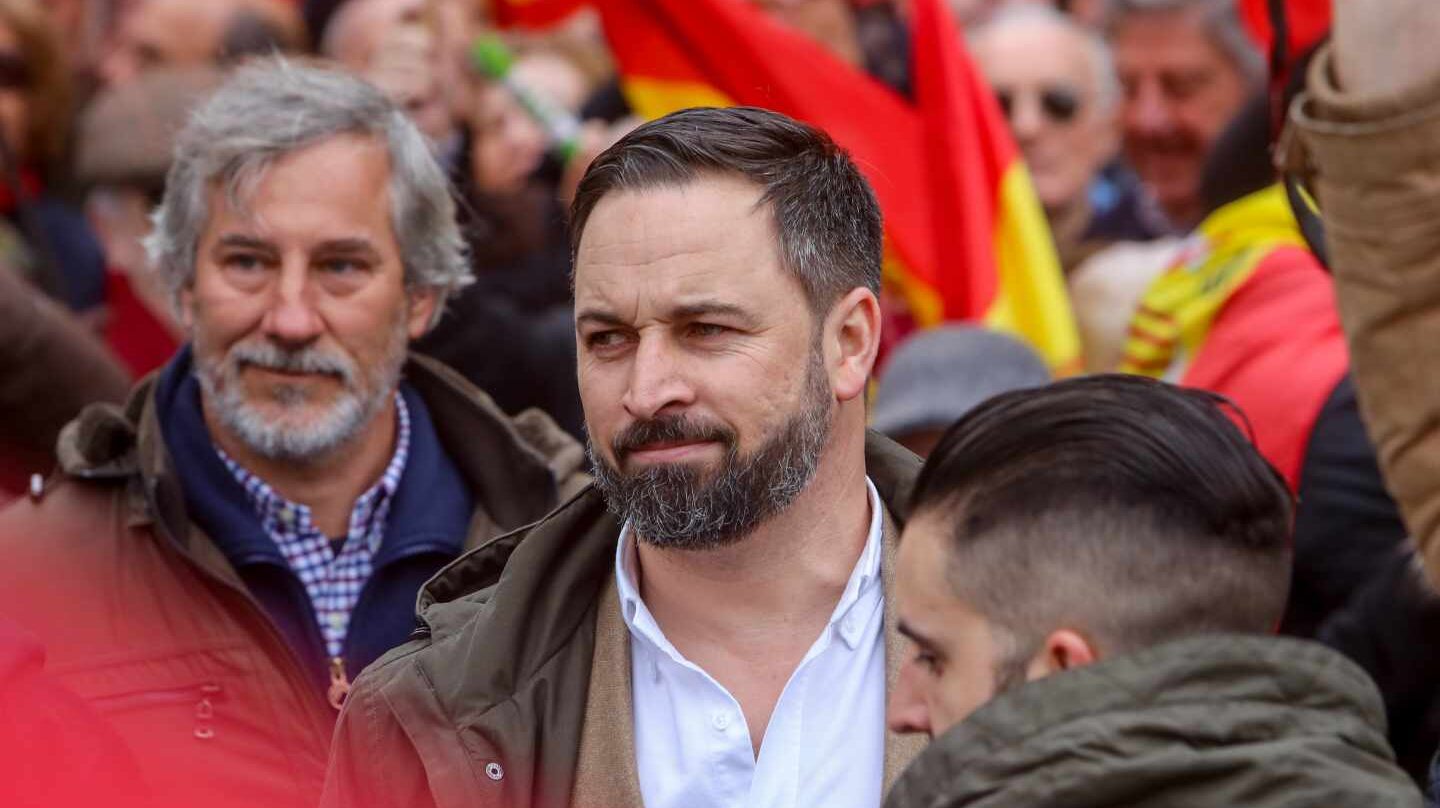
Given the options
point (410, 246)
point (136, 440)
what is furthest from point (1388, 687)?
point (136, 440)

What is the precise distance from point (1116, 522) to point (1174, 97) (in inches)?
180

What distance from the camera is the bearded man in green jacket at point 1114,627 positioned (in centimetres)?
212

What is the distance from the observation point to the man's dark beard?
3102mm

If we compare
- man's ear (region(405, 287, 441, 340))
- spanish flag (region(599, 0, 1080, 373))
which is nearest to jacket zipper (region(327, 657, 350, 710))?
man's ear (region(405, 287, 441, 340))

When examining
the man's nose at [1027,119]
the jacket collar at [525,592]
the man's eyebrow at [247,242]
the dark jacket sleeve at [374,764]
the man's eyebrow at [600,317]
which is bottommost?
the man's nose at [1027,119]

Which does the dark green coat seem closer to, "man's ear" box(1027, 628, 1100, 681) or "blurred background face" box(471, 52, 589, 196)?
"man's ear" box(1027, 628, 1100, 681)

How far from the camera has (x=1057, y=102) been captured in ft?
→ 22.7

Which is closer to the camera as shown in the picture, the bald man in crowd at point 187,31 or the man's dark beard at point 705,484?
the man's dark beard at point 705,484

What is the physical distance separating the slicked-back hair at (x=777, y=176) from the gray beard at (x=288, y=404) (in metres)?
0.90

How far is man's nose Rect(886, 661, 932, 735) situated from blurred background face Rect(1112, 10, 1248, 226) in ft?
13.8

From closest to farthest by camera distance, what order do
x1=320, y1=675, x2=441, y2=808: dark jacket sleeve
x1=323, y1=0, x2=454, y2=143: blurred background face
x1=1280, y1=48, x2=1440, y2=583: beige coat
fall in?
1. x1=1280, y1=48, x2=1440, y2=583: beige coat
2. x1=320, y1=675, x2=441, y2=808: dark jacket sleeve
3. x1=323, y1=0, x2=454, y2=143: blurred background face

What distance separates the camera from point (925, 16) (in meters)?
6.04

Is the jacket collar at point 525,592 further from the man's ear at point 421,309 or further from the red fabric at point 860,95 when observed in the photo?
the red fabric at point 860,95

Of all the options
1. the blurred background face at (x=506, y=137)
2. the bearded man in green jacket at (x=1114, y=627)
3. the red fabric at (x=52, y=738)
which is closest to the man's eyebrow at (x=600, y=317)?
the bearded man in green jacket at (x=1114, y=627)
